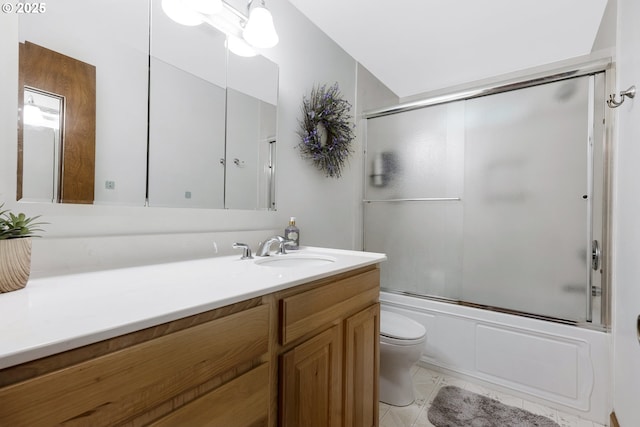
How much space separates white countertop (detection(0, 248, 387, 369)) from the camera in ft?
1.44

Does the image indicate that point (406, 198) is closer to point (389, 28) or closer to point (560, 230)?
point (560, 230)

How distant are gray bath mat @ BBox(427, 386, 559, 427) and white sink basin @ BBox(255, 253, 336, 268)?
1076 mm

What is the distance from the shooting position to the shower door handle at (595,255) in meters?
1.58

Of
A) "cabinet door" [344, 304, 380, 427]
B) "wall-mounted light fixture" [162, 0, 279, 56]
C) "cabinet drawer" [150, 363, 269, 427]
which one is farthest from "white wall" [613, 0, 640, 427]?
"wall-mounted light fixture" [162, 0, 279, 56]

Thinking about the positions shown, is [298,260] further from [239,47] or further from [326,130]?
[239,47]

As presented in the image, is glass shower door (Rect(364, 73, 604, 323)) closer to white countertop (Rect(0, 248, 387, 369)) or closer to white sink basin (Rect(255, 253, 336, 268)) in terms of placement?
white sink basin (Rect(255, 253, 336, 268))

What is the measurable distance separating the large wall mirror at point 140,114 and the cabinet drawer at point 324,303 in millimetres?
676

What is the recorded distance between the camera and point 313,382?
92 cm

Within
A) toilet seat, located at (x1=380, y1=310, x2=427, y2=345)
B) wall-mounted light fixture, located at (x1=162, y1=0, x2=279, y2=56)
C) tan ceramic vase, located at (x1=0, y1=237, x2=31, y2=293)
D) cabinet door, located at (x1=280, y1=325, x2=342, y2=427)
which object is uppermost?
wall-mounted light fixture, located at (x1=162, y1=0, x2=279, y2=56)

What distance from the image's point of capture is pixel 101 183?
38.6 inches

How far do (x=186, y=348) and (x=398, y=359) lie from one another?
1.39m

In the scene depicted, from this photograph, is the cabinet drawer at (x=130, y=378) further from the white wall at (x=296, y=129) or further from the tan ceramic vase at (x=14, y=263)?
the white wall at (x=296, y=129)

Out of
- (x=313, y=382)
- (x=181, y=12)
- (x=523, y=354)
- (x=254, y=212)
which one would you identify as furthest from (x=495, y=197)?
(x=181, y=12)

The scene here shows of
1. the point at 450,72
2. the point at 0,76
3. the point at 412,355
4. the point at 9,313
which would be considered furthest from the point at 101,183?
the point at 450,72
